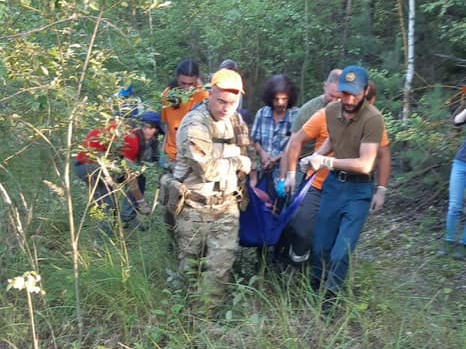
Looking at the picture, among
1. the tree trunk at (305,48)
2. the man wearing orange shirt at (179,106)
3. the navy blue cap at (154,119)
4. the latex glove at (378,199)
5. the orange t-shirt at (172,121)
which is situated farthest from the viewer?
the tree trunk at (305,48)

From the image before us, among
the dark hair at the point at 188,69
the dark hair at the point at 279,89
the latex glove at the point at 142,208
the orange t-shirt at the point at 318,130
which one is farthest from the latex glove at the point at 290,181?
the dark hair at the point at 188,69

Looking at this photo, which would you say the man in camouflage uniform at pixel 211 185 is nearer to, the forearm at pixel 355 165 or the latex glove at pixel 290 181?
the latex glove at pixel 290 181

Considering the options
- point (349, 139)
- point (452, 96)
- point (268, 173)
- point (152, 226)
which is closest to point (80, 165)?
point (152, 226)

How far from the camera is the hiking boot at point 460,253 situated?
5.89m

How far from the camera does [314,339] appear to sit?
4.28 metres

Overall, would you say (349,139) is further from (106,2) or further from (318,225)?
(106,2)

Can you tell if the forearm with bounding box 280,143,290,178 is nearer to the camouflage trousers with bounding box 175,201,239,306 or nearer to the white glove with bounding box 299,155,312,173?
the white glove with bounding box 299,155,312,173

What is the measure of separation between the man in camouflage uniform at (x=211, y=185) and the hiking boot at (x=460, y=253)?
221 centimetres

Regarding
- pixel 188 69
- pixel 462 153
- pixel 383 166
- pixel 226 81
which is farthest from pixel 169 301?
pixel 462 153

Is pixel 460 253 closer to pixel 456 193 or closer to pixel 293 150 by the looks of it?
pixel 456 193

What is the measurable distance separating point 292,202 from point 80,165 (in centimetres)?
199

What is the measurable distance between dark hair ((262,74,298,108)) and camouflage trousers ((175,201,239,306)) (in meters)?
1.45

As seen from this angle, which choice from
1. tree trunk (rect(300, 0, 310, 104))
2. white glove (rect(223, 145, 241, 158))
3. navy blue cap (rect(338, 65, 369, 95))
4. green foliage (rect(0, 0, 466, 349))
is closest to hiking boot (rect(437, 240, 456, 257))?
green foliage (rect(0, 0, 466, 349))

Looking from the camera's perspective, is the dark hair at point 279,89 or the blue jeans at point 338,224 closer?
the blue jeans at point 338,224
